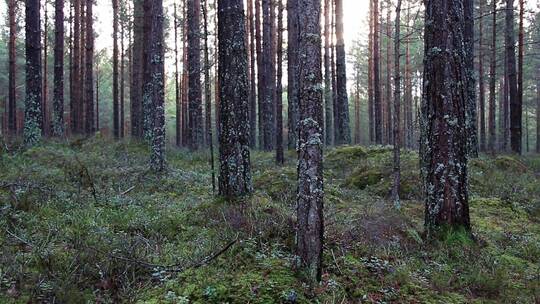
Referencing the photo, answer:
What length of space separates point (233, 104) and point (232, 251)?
10.4 feet

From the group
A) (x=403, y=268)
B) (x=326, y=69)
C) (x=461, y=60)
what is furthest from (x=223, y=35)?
(x=326, y=69)

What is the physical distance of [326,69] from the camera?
29984 millimetres

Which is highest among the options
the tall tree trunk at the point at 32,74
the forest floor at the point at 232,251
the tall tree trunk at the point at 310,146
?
the tall tree trunk at the point at 32,74

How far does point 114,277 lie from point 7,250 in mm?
1300

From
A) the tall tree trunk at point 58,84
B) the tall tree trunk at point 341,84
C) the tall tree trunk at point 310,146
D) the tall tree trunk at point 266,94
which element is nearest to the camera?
the tall tree trunk at point 310,146

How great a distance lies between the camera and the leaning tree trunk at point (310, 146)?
4344 millimetres

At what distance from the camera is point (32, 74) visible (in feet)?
49.6

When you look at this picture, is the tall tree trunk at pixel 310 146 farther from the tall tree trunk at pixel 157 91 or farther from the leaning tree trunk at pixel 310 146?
the tall tree trunk at pixel 157 91

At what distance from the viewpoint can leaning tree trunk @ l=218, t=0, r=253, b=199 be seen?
23.8 feet

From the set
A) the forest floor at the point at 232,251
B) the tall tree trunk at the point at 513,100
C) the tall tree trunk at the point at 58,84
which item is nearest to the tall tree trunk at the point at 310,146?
the forest floor at the point at 232,251

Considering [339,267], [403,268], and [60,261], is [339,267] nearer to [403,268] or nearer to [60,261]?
[403,268]

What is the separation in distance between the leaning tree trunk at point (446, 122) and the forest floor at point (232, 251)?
356 millimetres

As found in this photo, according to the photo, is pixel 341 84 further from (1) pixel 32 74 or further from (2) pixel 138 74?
(1) pixel 32 74

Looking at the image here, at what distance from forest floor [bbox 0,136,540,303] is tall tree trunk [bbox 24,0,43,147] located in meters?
7.11
